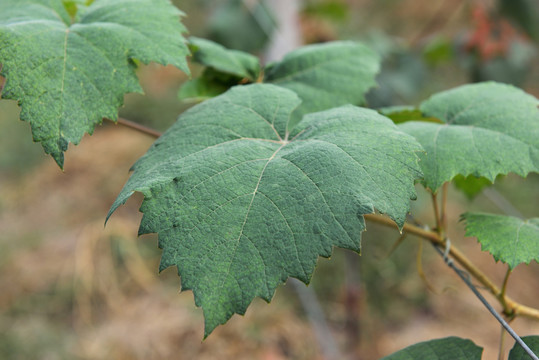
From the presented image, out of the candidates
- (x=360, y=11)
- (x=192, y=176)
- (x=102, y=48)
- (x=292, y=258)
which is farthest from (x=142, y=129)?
(x=360, y=11)

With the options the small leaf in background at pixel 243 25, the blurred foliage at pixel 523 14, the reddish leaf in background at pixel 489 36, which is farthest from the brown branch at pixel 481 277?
the blurred foliage at pixel 523 14

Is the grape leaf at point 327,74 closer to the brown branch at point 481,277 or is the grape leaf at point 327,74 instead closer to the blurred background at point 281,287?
the brown branch at point 481,277

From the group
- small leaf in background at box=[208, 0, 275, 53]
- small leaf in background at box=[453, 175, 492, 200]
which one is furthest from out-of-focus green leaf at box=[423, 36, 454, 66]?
small leaf in background at box=[453, 175, 492, 200]

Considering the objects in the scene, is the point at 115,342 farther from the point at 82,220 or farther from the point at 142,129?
the point at 142,129

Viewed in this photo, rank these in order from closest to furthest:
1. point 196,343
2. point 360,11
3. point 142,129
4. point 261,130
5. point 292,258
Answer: point 292,258 → point 261,130 → point 142,129 → point 196,343 → point 360,11

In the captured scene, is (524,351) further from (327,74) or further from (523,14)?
(523,14)

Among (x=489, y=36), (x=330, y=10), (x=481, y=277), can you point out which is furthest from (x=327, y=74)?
(x=489, y=36)
